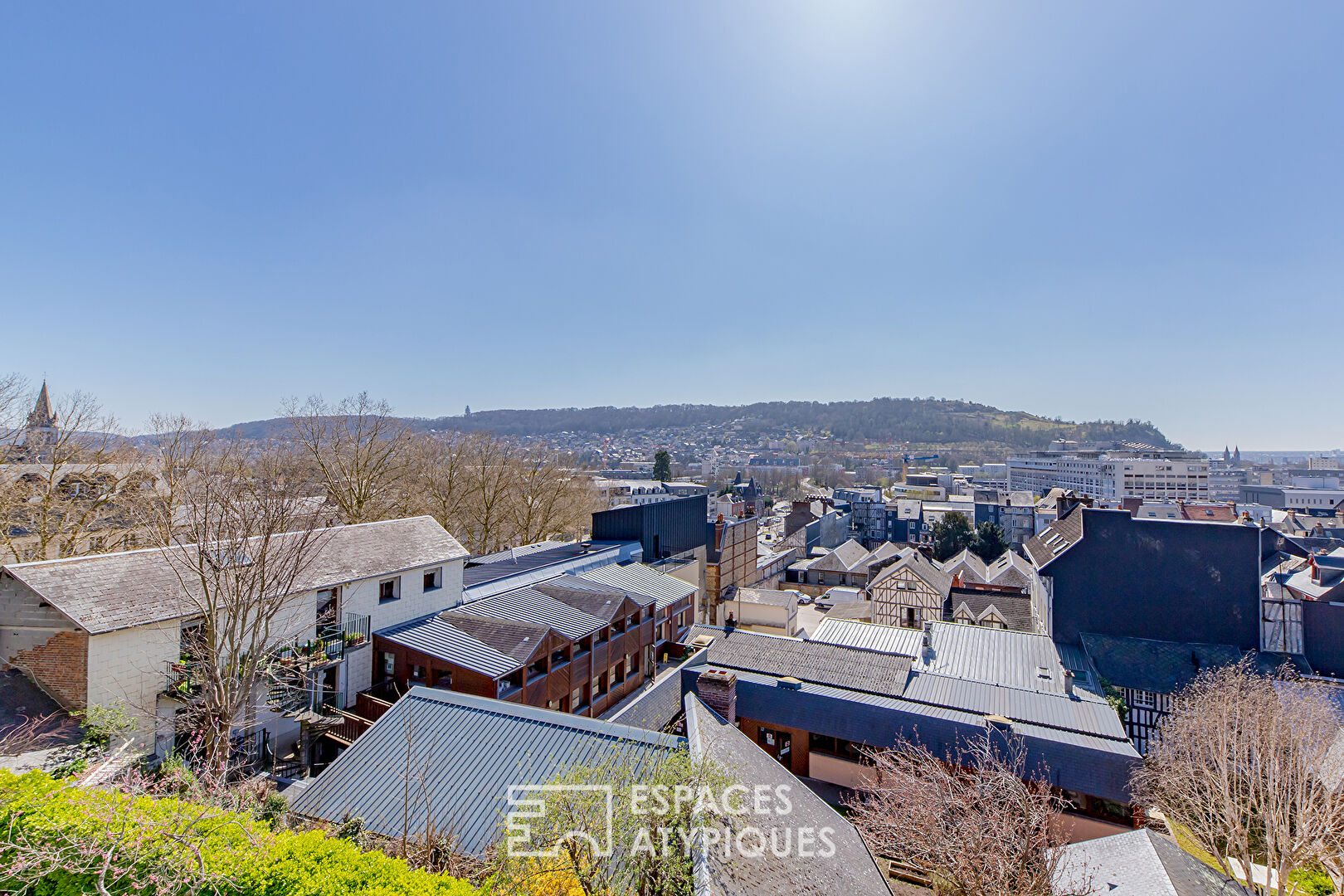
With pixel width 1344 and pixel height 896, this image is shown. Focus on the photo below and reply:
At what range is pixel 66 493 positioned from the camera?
2564 centimetres

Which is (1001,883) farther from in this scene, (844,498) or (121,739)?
(844,498)

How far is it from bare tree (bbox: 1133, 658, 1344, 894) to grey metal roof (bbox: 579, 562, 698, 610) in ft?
55.9

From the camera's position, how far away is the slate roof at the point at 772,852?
8.68m

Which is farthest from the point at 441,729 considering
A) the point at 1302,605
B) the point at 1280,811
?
the point at 1302,605

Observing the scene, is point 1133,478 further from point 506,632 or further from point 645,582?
point 506,632

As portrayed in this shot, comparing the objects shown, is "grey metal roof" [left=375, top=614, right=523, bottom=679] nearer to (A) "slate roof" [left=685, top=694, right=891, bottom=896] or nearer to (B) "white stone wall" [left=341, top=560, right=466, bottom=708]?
(B) "white stone wall" [left=341, top=560, right=466, bottom=708]

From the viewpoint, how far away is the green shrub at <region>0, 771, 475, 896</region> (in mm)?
6820

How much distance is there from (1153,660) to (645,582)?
21510mm

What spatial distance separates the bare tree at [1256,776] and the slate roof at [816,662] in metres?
6.95

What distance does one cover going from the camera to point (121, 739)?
42.5ft

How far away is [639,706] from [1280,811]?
49.4ft

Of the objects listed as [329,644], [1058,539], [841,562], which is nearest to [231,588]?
[329,644]

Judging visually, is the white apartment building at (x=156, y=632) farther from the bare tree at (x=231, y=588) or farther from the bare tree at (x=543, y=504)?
the bare tree at (x=543, y=504)

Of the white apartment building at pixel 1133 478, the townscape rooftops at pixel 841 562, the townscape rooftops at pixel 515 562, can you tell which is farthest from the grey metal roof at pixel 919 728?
the white apartment building at pixel 1133 478
